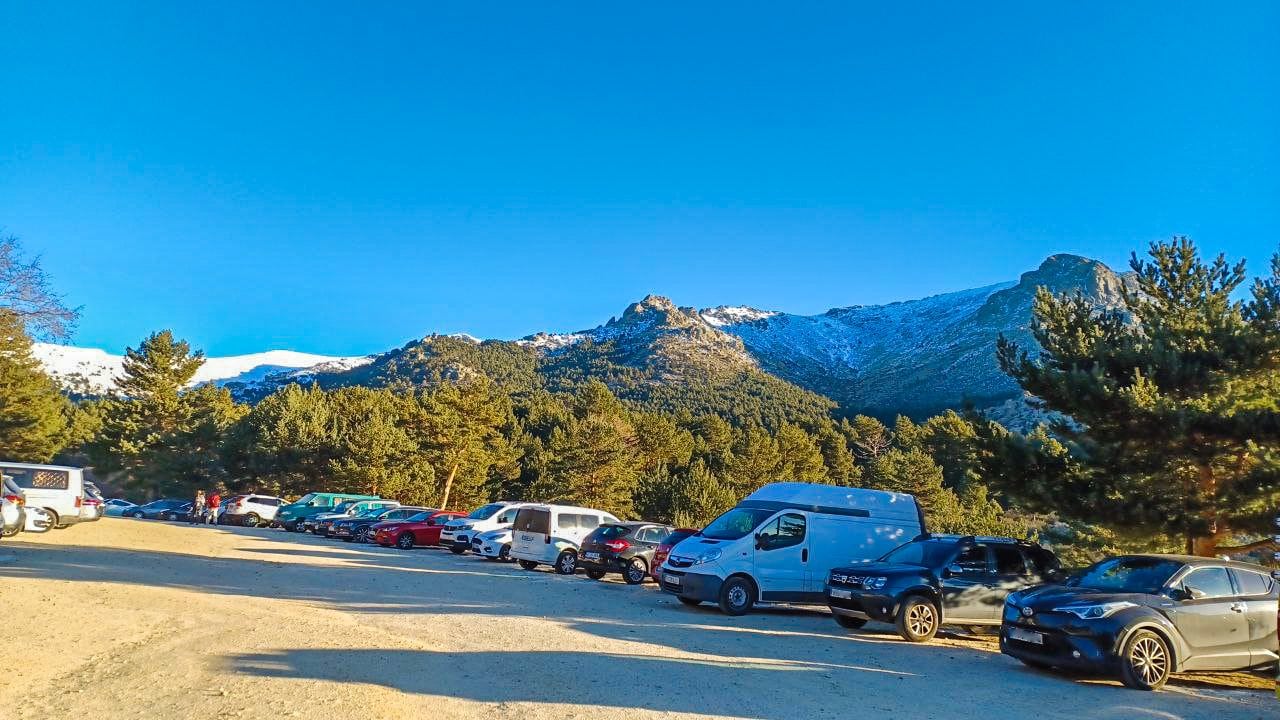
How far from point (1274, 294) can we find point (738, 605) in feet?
35.5

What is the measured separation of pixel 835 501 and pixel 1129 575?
6.02 m

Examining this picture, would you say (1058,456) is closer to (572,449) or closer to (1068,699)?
(1068,699)

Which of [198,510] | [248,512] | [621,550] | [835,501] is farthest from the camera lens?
[198,510]

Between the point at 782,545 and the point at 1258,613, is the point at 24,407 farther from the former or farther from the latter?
the point at 1258,613

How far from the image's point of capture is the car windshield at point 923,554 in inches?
510

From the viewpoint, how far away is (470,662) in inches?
343

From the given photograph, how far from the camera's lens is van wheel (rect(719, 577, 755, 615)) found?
47.0 feet

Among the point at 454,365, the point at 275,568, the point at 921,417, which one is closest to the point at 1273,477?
the point at 275,568

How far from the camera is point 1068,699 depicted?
859cm

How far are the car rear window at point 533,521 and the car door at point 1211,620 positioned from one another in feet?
50.9

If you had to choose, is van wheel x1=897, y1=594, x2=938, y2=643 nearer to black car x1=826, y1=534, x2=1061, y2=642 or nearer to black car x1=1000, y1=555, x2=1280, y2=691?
black car x1=826, y1=534, x2=1061, y2=642

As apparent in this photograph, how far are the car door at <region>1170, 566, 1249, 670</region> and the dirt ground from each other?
42 cm

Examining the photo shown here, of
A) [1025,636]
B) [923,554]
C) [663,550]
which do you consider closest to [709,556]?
[923,554]

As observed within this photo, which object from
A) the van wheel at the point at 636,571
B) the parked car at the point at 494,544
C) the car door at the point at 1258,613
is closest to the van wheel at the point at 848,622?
the car door at the point at 1258,613
